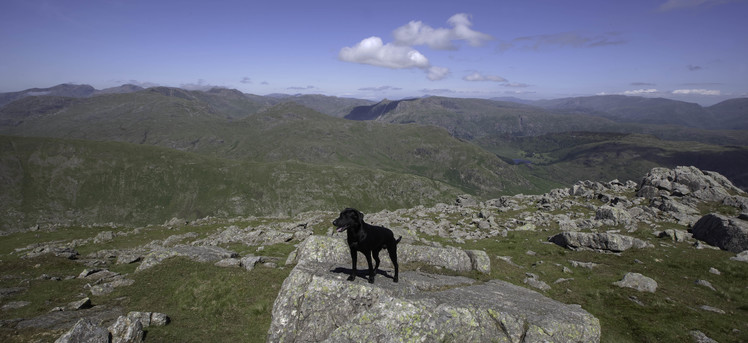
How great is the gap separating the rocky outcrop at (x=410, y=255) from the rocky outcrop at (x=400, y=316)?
458 cm

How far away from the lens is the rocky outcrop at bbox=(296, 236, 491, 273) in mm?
18766

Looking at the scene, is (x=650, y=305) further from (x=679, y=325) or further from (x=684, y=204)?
(x=684, y=204)

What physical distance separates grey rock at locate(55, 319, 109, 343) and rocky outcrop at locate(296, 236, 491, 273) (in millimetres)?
9165

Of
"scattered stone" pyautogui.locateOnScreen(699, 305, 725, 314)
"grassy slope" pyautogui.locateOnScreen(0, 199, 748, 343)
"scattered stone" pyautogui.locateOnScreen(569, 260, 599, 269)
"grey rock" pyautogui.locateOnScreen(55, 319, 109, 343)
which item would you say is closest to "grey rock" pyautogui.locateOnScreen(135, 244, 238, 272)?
"grassy slope" pyautogui.locateOnScreen(0, 199, 748, 343)

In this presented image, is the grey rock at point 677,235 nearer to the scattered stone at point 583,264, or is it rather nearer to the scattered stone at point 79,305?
the scattered stone at point 583,264

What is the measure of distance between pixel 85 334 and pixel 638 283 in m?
34.2

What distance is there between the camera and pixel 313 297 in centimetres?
1253

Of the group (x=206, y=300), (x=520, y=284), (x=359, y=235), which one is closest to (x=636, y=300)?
(x=520, y=284)

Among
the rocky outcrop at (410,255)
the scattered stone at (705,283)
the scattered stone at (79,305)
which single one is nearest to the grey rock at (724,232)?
the scattered stone at (705,283)

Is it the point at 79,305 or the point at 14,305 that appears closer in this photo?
the point at 79,305

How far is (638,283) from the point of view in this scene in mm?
23297

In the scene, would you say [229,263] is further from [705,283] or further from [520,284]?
[705,283]

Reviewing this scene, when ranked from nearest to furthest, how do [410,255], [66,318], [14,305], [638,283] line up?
1. [66,318]
2. [14,305]
3. [410,255]
4. [638,283]

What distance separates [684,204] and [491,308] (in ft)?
182
